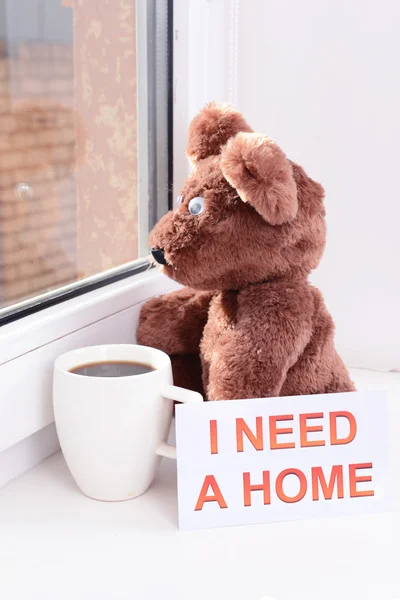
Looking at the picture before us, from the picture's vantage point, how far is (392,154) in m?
0.90

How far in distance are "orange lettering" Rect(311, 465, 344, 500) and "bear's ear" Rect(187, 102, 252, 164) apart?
13.0 inches

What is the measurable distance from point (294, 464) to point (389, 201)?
42 centimetres

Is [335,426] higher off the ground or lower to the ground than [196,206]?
lower

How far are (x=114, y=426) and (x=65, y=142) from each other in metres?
0.35

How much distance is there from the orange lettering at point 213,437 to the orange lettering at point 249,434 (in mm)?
18

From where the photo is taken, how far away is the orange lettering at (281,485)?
0.61 m

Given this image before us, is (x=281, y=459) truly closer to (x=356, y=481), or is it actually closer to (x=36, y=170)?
(x=356, y=481)

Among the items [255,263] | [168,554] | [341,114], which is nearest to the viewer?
[168,554]

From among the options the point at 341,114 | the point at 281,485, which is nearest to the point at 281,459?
the point at 281,485

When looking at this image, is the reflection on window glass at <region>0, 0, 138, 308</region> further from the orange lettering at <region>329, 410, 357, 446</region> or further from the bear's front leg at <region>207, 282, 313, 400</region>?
the orange lettering at <region>329, 410, 357, 446</region>

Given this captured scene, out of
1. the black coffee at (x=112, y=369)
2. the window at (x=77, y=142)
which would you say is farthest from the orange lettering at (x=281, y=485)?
the window at (x=77, y=142)

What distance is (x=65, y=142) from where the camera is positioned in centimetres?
81

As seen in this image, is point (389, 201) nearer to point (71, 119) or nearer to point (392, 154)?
point (392, 154)

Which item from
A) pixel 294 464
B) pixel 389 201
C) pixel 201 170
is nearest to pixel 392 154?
pixel 389 201
